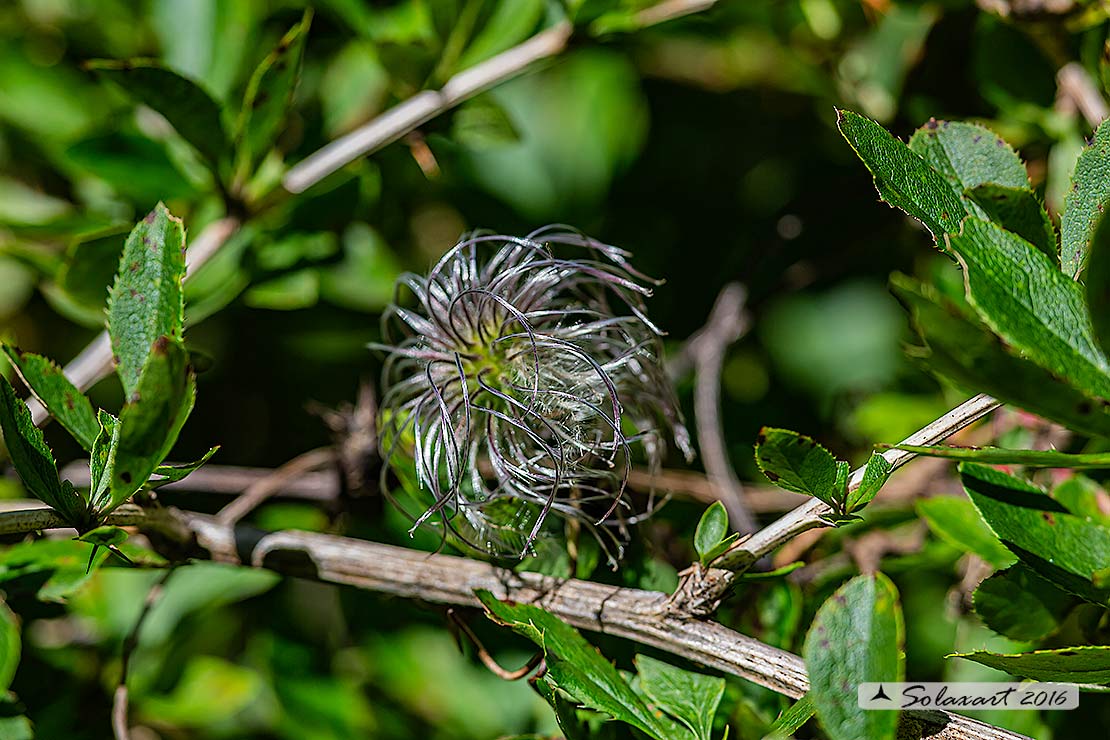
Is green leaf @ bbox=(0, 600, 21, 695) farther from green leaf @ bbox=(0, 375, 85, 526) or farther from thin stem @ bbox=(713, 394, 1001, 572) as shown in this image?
thin stem @ bbox=(713, 394, 1001, 572)

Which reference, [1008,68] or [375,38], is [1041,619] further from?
[375,38]

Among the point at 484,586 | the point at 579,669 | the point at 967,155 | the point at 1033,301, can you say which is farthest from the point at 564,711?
the point at 967,155

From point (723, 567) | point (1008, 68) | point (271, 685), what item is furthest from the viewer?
point (271, 685)

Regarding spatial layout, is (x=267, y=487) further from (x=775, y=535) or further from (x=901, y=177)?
(x=901, y=177)

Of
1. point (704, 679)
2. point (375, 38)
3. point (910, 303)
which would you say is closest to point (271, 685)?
point (704, 679)

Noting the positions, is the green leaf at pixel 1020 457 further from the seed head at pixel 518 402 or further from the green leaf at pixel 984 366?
the seed head at pixel 518 402

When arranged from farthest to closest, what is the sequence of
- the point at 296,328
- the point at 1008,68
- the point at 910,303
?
1. the point at 296,328
2. the point at 1008,68
3. the point at 910,303
